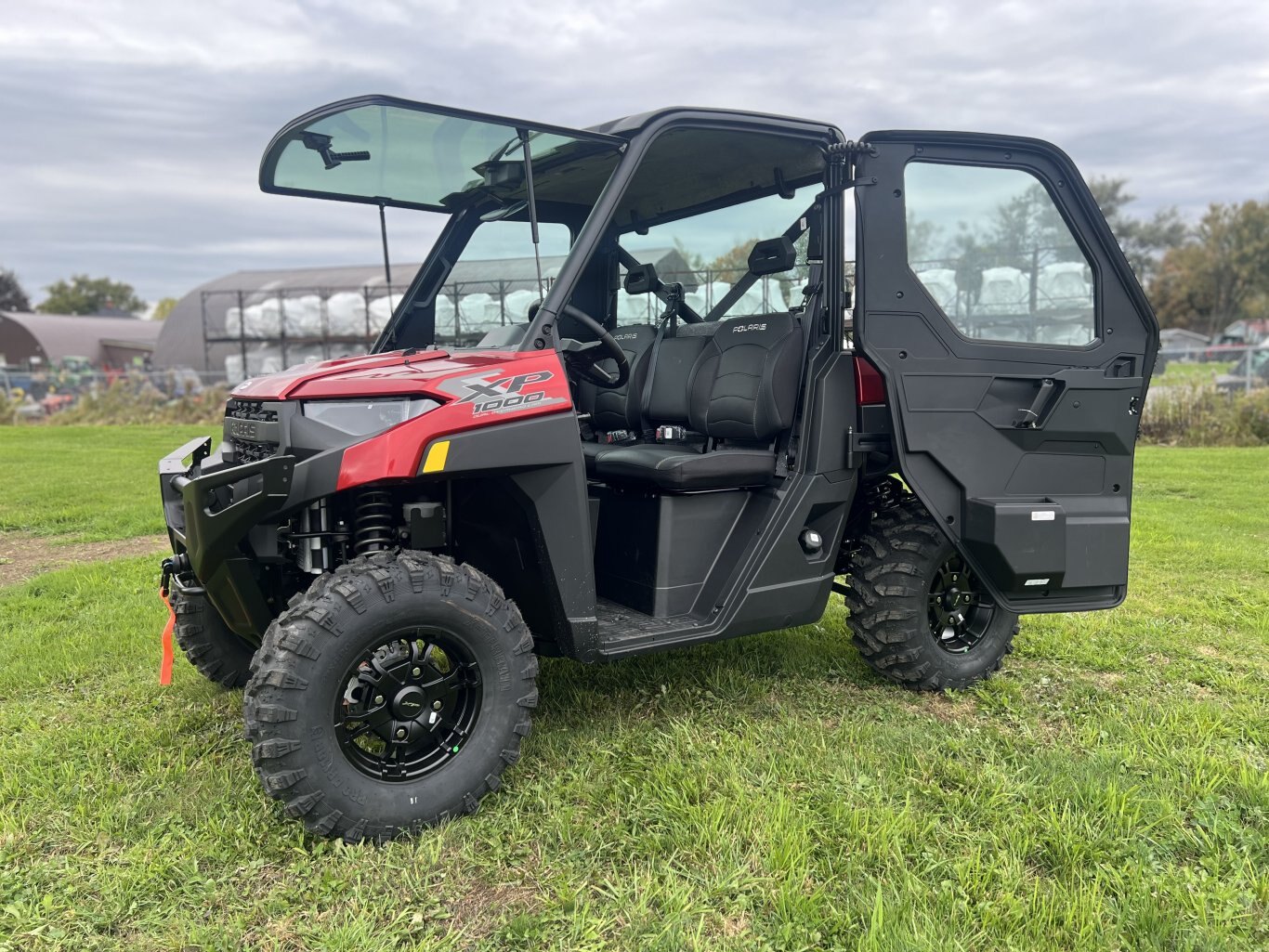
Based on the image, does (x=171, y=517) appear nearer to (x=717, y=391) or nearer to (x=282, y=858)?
(x=282, y=858)

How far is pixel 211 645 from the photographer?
3799mm

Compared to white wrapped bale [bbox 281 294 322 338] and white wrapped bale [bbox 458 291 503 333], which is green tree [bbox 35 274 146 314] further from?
white wrapped bale [bbox 458 291 503 333]

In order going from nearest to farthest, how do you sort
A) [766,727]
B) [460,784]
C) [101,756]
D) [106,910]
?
[106,910], [460,784], [101,756], [766,727]

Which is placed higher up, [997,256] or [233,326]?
[233,326]

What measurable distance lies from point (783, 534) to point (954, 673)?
1039 mm

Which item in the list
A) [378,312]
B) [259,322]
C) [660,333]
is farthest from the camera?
[259,322]

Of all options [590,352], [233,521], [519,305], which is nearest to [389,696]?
[233,521]

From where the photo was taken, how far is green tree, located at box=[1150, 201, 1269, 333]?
1890 inches

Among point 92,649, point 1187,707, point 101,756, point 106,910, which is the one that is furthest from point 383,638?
point 1187,707

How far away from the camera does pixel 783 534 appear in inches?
142

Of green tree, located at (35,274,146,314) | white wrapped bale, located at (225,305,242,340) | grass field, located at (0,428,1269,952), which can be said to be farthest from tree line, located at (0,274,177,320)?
grass field, located at (0,428,1269,952)

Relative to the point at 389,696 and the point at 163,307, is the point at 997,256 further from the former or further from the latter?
the point at 163,307

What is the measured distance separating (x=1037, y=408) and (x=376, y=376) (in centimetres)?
246

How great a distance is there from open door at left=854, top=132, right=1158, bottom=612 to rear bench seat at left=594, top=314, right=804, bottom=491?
1.32 ft
